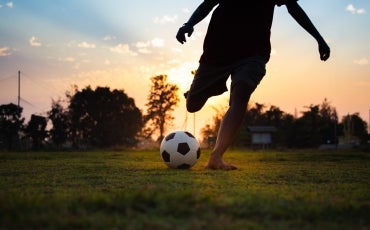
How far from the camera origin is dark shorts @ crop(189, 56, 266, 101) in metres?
4.68

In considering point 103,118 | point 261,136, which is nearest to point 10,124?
point 103,118

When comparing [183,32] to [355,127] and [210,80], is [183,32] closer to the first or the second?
[210,80]

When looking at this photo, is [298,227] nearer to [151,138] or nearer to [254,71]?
[254,71]

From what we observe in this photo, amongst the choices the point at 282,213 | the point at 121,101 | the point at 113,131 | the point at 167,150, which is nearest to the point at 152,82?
the point at 121,101

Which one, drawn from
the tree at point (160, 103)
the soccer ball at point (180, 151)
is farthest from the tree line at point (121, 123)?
the soccer ball at point (180, 151)

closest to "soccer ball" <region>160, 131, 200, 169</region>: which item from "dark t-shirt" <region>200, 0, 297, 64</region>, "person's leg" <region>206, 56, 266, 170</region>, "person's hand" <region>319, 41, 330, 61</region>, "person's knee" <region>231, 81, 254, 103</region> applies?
"person's leg" <region>206, 56, 266, 170</region>

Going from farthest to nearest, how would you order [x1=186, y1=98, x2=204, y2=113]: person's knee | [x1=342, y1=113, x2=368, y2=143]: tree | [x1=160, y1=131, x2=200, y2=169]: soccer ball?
[x1=342, y1=113, x2=368, y2=143]: tree < [x1=160, y1=131, x2=200, y2=169]: soccer ball < [x1=186, y1=98, x2=204, y2=113]: person's knee

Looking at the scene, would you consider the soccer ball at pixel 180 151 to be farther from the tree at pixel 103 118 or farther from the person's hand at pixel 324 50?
the tree at pixel 103 118

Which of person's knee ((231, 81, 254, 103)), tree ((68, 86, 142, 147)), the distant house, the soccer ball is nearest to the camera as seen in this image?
person's knee ((231, 81, 254, 103))

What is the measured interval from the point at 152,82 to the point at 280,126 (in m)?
19.8

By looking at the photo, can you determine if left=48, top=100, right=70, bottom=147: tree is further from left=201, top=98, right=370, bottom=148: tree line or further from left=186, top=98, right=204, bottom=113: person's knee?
left=186, top=98, right=204, bottom=113: person's knee

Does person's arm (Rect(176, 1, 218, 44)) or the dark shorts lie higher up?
person's arm (Rect(176, 1, 218, 44))

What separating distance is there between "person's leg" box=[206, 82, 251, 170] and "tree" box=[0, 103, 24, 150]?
30.1m

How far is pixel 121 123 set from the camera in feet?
160
